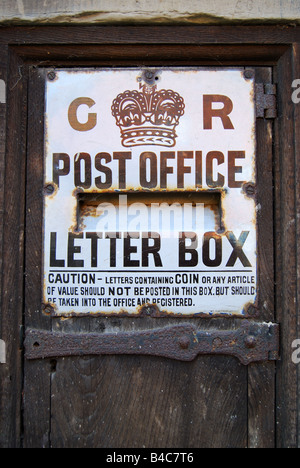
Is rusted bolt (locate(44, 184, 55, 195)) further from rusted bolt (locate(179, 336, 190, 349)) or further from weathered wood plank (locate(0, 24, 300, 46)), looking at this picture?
rusted bolt (locate(179, 336, 190, 349))

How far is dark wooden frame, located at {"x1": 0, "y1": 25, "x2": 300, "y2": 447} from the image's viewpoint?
0.98m

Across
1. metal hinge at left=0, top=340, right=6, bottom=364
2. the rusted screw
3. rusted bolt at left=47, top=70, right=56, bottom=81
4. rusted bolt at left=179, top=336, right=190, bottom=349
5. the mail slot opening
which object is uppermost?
rusted bolt at left=47, top=70, right=56, bottom=81

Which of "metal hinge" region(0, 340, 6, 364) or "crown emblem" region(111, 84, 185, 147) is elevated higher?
"crown emblem" region(111, 84, 185, 147)

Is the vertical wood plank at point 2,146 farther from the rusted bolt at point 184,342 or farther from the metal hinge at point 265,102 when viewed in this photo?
the metal hinge at point 265,102

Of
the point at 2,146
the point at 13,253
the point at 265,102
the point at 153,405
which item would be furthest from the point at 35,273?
the point at 265,102

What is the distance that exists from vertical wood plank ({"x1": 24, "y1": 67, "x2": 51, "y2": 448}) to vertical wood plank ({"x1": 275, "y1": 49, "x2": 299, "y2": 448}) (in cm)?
51

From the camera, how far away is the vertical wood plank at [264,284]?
0.98 m

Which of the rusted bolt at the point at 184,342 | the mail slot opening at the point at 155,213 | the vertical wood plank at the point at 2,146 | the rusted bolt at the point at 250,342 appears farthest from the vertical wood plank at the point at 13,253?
the rusted bolt at the point at 250,342

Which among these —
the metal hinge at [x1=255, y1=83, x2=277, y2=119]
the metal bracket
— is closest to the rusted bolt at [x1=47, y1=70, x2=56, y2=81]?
the metal hinge at [x1=255, y1=83, x2=277, y2=119]

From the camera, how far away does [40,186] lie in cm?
102

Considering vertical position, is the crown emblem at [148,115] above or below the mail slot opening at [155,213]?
above

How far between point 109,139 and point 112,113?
2.4 inches

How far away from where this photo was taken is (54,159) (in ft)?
3.35
